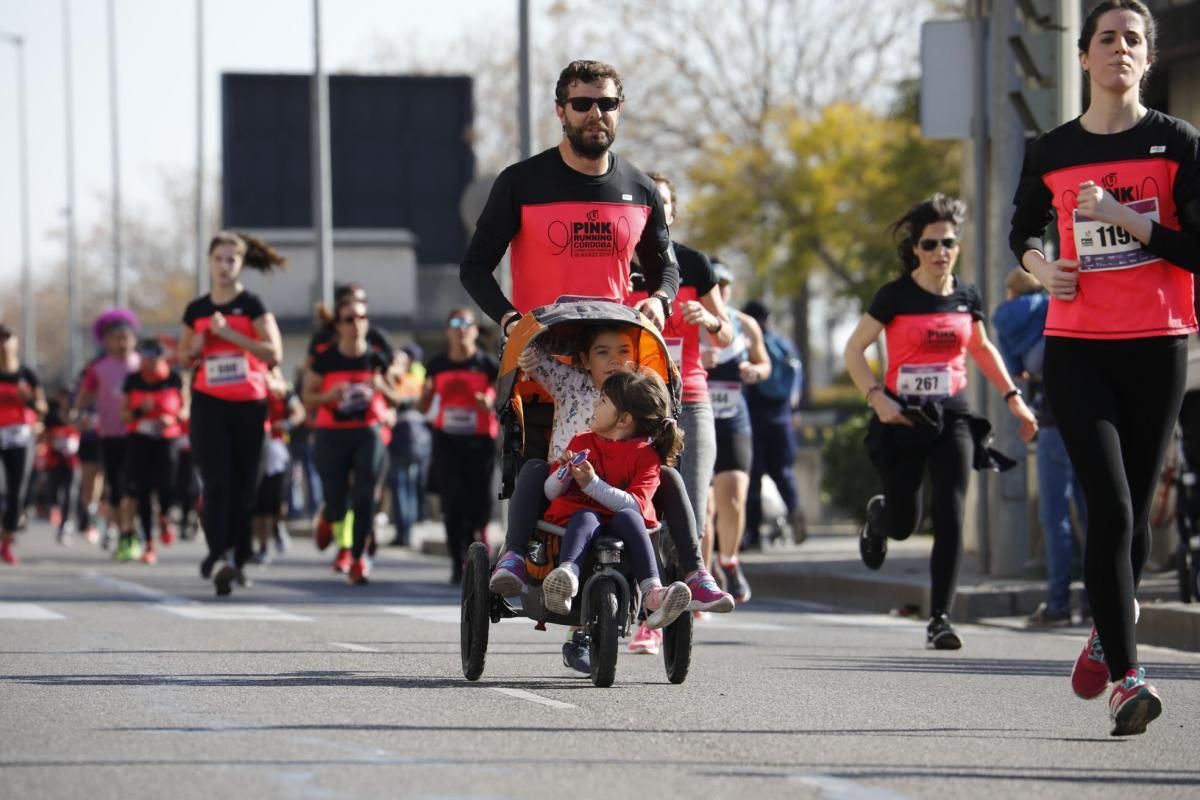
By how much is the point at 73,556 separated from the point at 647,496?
48.6 feet

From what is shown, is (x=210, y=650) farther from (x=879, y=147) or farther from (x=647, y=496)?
(x=879, y=147)

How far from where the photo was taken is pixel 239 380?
1491 centimetres

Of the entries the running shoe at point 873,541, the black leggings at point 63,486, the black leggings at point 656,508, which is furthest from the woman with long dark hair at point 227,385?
the black leggings at point 63,486

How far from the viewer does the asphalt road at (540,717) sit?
643 cm

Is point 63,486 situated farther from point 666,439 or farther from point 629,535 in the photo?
point 629,535

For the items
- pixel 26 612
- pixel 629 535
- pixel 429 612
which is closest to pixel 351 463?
pixel 429 612

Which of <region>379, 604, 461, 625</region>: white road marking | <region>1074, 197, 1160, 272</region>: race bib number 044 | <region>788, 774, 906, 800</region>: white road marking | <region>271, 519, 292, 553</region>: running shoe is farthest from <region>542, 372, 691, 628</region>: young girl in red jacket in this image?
<region>271, 519, 292, 553</region>: running shoe

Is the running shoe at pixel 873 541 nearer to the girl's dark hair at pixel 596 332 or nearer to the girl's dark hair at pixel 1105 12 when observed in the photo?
the girl's dark hair at pixel 596 332

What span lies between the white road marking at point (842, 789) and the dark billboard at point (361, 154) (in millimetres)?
47488

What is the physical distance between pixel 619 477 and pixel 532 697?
0.91 meters

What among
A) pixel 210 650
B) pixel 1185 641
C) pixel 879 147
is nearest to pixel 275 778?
pixel 210 650

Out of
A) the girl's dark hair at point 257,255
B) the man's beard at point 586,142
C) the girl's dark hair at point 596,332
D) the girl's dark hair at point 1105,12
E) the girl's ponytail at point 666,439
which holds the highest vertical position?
the girl's dark hair at point 1105,12

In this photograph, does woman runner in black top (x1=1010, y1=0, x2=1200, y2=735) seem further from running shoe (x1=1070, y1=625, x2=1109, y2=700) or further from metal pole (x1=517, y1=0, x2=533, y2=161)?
metal pole (x1=517, y1=0, x2=533, y2=161)

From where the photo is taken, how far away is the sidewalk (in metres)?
12.3
